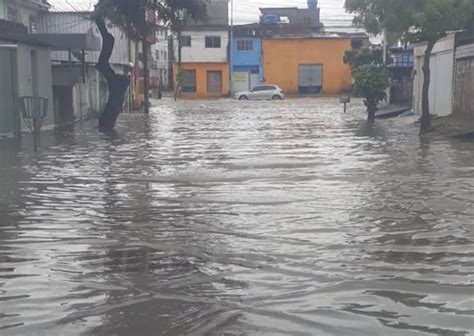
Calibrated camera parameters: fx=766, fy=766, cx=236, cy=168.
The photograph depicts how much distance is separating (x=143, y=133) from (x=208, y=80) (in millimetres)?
50744

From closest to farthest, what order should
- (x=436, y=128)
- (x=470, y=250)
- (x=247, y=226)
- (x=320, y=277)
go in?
(x=320, y=277)
(x=470, y=250)
(x=247, y=226)
(x=436, y=128)

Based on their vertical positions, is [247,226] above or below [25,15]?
below

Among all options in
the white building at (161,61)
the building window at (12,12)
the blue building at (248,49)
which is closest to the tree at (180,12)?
the building window at (12,12)

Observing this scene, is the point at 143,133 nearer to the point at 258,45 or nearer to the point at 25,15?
the point at 25,15

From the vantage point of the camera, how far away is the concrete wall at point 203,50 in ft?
245

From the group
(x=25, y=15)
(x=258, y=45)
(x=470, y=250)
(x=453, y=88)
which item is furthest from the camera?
(x=258, y=45)

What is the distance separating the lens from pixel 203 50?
7500 cm

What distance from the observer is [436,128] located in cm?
2355

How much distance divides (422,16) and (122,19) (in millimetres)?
11972

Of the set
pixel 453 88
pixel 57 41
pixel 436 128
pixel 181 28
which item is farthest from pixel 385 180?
pixel 57 41

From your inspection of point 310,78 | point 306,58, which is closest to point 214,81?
point 306,58

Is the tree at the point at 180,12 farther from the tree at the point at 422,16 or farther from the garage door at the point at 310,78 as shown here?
the garage door at the point at 310,78

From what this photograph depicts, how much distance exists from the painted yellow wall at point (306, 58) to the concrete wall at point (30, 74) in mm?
48206

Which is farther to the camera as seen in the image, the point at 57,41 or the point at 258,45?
the point at 258,45
